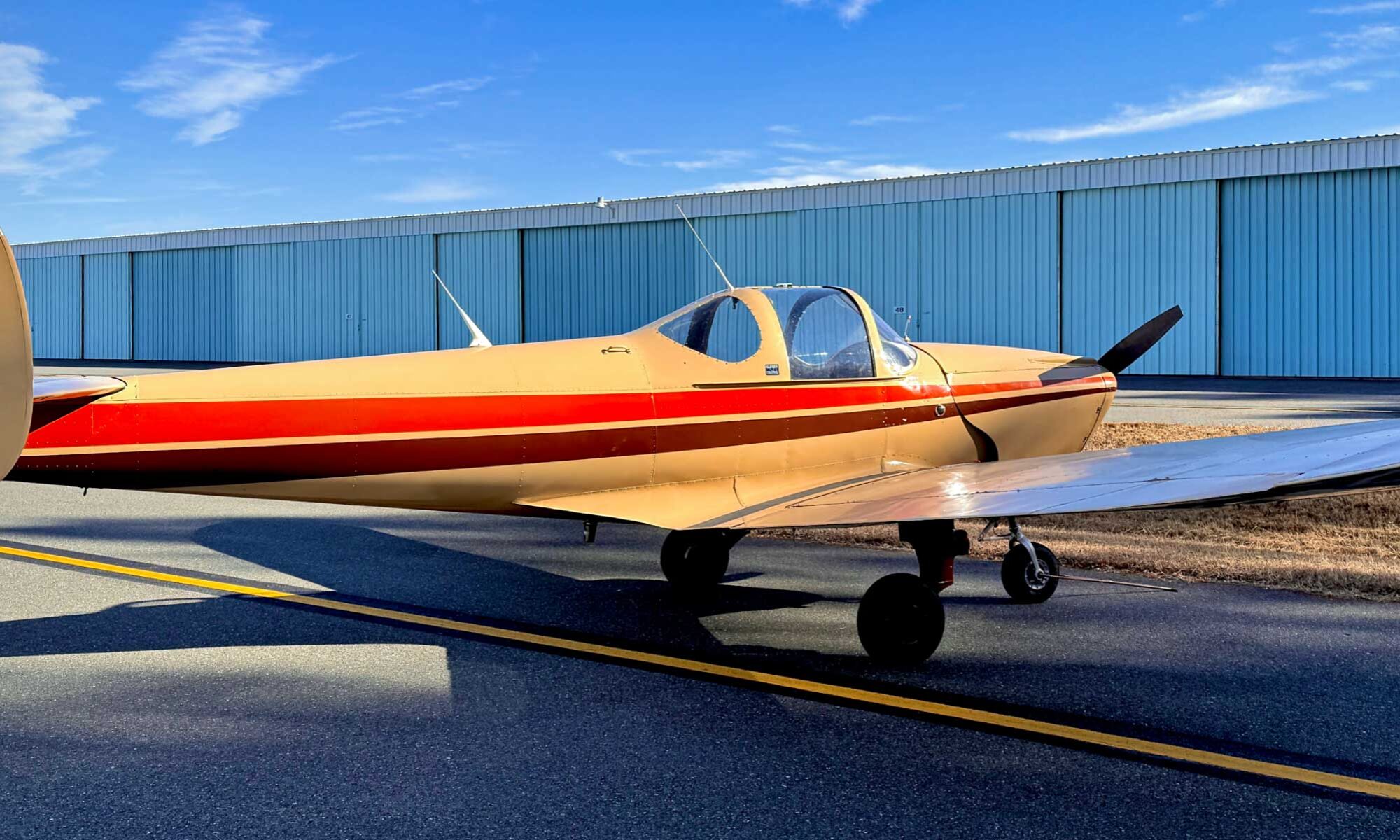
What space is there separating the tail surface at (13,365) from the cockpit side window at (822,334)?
4050mm

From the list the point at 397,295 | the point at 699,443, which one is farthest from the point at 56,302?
the point at 699,443

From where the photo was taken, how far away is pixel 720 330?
6.84 meters

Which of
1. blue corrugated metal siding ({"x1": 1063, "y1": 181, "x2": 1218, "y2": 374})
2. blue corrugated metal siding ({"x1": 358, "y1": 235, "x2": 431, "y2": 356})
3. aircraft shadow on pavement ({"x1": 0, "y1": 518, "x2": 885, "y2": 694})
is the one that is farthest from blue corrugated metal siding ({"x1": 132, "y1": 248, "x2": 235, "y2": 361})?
aircraft shadow on pavement ({"x1": 0, "y1": 518, "x2": 885, "y2": 694})

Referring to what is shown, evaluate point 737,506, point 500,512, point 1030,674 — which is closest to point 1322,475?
point 1030,674

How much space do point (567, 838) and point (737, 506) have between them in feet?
10.1

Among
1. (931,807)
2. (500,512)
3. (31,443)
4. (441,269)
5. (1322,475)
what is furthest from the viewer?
(441,269)

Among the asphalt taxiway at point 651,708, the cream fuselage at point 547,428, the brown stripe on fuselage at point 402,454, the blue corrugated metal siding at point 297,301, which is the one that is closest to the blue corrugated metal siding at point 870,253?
the blue corrugated metal siding at point 297,301

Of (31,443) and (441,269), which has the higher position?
(441,269)

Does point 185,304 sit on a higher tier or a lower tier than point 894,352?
higher

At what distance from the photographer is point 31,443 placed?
204 inches

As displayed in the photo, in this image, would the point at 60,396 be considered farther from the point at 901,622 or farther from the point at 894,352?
the point at 894,352

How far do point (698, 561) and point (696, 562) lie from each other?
1 centimetres

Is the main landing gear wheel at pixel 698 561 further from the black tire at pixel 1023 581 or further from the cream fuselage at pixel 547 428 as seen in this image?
the black tire at pixel 1023 581

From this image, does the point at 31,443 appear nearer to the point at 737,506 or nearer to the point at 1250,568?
the point at 737,506
